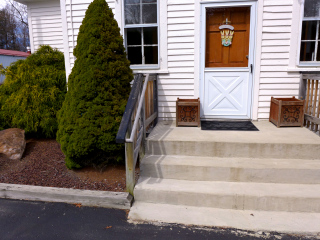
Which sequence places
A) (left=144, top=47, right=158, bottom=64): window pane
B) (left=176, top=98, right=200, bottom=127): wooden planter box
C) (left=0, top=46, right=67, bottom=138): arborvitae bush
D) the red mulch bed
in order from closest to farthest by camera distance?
the red mulch bed, (left=176, top=98, right=200, bottom=127): wooden planter box, (left=144, top=47, right=158, bottom=64): window pane, (left=0, top=46, right=67, bottom=138): arborvitae bush

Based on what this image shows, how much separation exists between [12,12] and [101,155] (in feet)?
109

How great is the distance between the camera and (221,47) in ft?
15.6

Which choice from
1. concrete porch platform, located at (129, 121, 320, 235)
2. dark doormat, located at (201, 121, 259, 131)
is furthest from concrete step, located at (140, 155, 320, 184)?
dark doormat, located at (201, 121, 259, 131)

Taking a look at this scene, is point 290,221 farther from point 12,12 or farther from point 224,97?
point 12,12

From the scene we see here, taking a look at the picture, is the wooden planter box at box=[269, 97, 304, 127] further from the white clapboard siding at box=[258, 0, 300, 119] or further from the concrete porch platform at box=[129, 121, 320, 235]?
the white clapboard siding at box=[258, 0, 300, 119]

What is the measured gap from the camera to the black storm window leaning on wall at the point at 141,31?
188 inches

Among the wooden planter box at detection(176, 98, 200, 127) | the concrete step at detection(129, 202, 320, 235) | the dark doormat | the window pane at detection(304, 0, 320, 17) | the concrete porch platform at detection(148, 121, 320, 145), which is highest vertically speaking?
the window pane at detection(304, 0, 320, 17)

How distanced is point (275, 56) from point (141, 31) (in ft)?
8.09

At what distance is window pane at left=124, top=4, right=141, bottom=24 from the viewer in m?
4.82

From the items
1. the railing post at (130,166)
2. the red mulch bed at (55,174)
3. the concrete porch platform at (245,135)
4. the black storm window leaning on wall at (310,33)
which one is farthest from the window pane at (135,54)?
the black storm window leaning on wall at (310,33)

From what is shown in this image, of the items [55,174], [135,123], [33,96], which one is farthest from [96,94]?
[33,96]

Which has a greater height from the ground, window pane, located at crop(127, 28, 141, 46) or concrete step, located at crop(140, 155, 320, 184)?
window pane, located at crop(127, 28, 141, 46)

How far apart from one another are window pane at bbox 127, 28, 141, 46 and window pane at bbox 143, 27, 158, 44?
0.12 m

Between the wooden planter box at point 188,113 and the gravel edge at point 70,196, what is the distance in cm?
179
